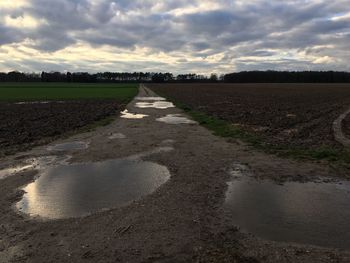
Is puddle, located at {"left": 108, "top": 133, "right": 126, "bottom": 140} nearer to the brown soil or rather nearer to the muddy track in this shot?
the muddy track

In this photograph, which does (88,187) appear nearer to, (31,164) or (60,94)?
(31,164)

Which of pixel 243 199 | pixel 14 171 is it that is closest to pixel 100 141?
pixel 14 171

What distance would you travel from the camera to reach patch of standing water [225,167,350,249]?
655 cm

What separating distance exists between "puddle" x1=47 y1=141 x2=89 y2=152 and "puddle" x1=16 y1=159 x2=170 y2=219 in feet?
9.75

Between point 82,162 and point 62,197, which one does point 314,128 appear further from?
point 62,197

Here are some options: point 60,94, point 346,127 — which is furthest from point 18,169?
point 60,94

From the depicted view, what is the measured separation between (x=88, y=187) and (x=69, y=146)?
640cm

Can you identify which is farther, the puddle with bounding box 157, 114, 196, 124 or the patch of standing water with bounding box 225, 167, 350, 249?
the puddle with bounding box 157, 114, 196, 124

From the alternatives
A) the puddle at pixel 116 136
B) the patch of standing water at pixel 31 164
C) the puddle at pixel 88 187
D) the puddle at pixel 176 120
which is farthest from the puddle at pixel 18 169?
the puddle at pixel 176 120

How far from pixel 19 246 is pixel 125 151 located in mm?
8341

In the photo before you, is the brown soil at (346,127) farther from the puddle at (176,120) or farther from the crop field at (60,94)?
the crop field at (60,94)

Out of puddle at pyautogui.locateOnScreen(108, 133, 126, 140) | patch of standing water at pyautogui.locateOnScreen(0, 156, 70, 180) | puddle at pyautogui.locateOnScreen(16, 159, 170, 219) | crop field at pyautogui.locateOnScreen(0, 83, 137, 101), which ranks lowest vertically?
crop field at pyautogui.locateOnScreen(0, 83, 137, 101)

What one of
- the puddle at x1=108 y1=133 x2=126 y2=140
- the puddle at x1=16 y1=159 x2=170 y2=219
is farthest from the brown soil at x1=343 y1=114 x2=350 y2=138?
the puddle at x1=16 y1=159 x2=170 y2=219

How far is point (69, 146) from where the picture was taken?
15.7 m
